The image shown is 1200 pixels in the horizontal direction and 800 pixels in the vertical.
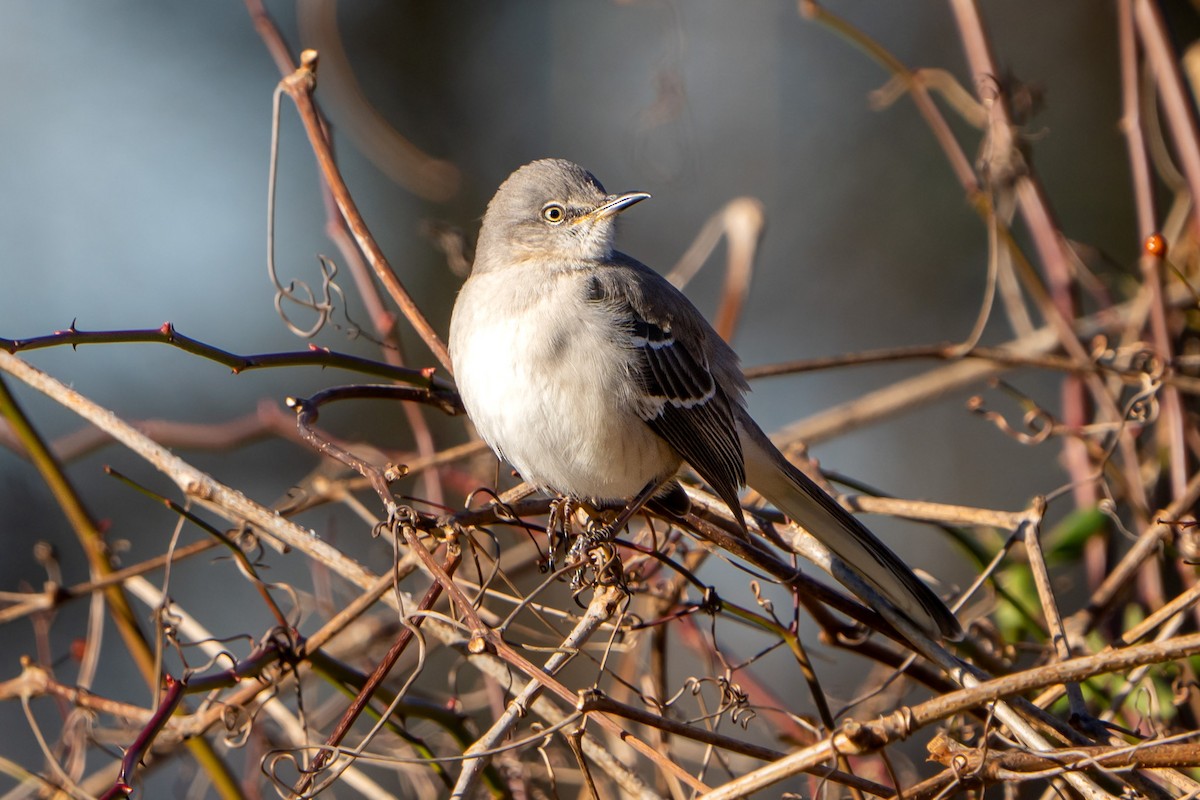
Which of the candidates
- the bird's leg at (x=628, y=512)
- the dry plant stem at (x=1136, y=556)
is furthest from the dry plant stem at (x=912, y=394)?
the bird's leg at (x=628, y=512)

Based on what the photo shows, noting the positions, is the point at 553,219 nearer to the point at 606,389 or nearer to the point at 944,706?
the point at 606,389

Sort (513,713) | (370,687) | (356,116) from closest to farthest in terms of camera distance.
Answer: (513,713), (370,687), (356,116)

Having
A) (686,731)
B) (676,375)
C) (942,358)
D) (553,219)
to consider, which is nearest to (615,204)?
(553,219)

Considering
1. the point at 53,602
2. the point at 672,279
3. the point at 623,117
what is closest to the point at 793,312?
the point at 623,117

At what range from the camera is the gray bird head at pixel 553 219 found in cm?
394

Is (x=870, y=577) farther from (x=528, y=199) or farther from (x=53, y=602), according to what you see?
(x=53, y=602)

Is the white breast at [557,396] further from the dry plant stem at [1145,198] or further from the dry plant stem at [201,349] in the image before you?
the dry plant stem at [1145,198]

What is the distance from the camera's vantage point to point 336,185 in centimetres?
306

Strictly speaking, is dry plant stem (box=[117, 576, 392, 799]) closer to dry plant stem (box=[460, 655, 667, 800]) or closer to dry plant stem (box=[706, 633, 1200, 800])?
dry plant stem (box=[460, 655, 667, 800])

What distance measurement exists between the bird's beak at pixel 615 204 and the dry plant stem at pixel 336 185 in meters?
1.07

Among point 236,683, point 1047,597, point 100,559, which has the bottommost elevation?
point 1047,597

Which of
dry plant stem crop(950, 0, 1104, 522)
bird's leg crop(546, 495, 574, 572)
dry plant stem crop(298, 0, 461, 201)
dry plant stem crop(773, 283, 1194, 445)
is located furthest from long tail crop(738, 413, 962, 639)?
dry plant stem crop(298, 0, 461, 201)

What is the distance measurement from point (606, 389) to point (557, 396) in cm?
15

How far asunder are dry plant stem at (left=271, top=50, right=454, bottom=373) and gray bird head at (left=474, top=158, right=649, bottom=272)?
879mm
